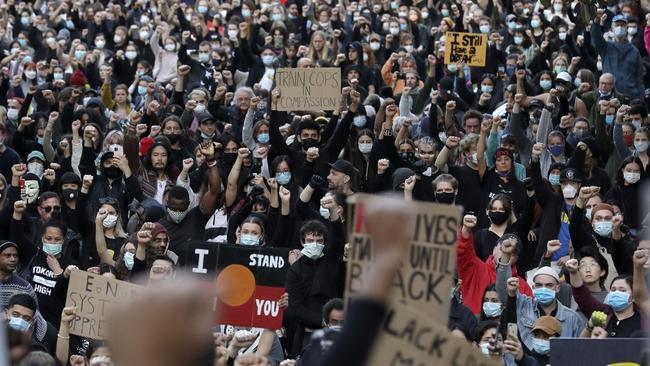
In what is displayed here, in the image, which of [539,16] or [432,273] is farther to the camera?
[539,16]

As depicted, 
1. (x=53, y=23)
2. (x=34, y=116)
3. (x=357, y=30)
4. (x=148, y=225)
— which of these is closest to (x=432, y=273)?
(x=148, y=225)

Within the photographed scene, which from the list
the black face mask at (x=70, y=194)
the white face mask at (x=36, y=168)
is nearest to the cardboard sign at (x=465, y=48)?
the white face mask at (x=36, y=168)

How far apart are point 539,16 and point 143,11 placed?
7412mm

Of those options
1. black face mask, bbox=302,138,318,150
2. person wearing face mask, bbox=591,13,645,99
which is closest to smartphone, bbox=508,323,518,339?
black face mask, bbox=302,138,318,150

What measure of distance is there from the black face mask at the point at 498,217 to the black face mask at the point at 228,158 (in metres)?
3.16

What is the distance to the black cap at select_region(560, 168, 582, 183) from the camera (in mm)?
11523

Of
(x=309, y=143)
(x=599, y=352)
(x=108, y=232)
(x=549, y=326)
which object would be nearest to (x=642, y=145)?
(x=309, y=143)

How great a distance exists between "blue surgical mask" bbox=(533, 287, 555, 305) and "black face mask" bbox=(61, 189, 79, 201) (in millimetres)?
4629

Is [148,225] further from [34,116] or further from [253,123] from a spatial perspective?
[34,116]

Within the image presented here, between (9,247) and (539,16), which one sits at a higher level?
(539,16)

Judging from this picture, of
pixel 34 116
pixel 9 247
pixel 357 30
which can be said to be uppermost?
pixel 357 30

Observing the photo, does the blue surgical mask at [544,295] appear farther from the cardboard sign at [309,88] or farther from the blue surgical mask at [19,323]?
the cardboard sign at [309,88]

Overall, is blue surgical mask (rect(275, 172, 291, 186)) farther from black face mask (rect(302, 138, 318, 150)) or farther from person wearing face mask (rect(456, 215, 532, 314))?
person wearing face mask (rect(456, 215, 532, 314))

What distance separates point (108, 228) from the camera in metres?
10.8
